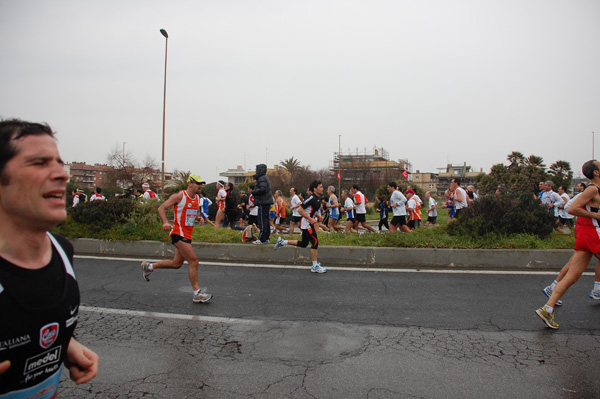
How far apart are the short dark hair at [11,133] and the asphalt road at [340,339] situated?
2.54 metres

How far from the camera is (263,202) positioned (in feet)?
32.3

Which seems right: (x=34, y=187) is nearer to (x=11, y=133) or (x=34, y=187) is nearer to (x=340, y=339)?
(x=11, y=133)

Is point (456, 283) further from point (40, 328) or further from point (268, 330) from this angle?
point (40, 328)

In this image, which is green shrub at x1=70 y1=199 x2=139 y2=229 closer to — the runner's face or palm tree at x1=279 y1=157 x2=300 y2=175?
the runner's face

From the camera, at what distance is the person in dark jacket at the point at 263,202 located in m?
9.51

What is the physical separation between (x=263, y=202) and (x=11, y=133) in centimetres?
837

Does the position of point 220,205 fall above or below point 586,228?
above

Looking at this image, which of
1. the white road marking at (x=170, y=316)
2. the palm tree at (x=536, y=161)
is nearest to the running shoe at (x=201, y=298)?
the white road marking at (x=170, y=316)

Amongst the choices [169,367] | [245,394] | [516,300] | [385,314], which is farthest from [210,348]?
[516,300]

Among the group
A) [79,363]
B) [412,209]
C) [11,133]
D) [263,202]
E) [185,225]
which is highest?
[11,133]

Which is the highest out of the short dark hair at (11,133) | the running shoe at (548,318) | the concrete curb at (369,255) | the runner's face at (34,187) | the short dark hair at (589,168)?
the short dark hair at (589,168)

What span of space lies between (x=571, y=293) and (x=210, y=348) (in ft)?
17.9

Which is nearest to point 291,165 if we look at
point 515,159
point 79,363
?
point 515,159

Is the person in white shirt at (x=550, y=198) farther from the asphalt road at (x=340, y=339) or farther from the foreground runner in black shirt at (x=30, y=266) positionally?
the foreground runner in black shirt at (x=30, y=266)
